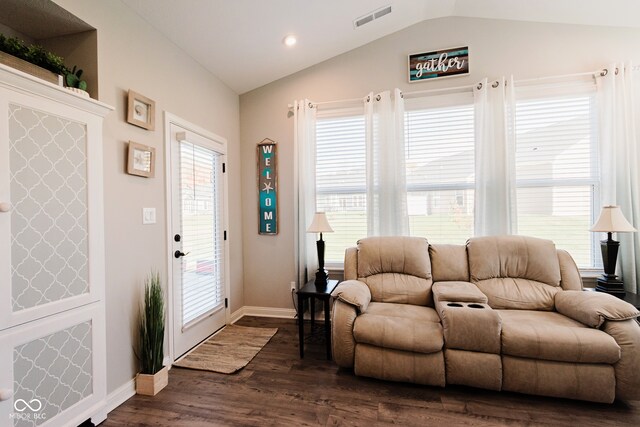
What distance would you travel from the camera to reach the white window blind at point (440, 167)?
3064 millimetres

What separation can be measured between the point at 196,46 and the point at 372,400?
3.23 m

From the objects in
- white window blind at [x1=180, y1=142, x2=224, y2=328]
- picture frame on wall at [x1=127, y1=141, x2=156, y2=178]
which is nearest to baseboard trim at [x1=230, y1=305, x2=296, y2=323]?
white window blind at [x1=180, y1=142, x2=224, y2=328]

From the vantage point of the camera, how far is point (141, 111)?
7.00 feet

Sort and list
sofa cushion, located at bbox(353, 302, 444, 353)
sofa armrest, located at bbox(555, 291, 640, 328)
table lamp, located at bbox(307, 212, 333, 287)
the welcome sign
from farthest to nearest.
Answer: the welcome sign, table lamp, located at bbox(307, 212, 333, 287), sofa cushion, located at bbox(353, 302, 444, 353), sofa armrest, located at bbox(555, 291, 640, 328)

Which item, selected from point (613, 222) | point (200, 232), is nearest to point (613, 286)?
point (613, 222)

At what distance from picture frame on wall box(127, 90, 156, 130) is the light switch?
2.04ft

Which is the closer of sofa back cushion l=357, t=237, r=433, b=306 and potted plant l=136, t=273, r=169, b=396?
potted plant l=136, t=273, r=169, b=396

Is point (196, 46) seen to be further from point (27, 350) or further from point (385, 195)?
point (27, 350)

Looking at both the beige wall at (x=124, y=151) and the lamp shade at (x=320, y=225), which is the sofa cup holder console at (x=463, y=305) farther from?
the beige wall at (x=124, y=151)

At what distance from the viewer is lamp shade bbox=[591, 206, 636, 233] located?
2322 millimetres

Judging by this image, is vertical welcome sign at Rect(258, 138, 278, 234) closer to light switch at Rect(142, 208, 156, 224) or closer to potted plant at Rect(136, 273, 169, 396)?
light switch at Rect(142, 208, 156, 224)

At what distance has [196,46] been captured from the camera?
262cm

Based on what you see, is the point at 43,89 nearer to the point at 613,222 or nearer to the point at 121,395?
the point at 121,395

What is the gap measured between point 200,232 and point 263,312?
134cm
